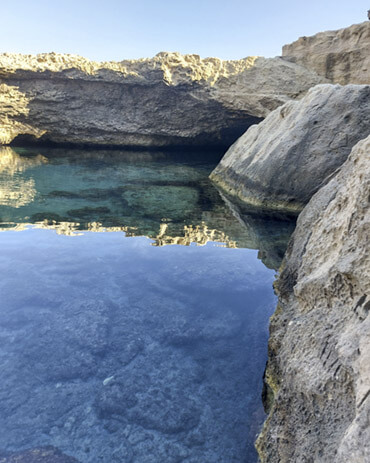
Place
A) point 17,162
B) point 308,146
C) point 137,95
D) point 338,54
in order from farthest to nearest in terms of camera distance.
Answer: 1. point 137,95
2. point 338,54
3. point 17,162
4. point 308,146

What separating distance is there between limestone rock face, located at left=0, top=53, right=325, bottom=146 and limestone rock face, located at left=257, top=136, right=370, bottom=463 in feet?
41.9

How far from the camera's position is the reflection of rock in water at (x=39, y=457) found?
1512mm

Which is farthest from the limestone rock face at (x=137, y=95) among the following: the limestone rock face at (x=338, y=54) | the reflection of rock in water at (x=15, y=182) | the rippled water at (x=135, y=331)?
the rippled water at (x=135, y=331)

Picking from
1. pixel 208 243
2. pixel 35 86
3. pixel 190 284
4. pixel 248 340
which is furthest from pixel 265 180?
pixel 35 86

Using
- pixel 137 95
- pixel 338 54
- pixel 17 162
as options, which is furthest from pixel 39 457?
pixel 137 95

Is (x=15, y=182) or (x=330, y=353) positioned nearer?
(x=330, y=353)

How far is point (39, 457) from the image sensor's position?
5.01ft

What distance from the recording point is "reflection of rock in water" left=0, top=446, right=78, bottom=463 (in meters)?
1.51

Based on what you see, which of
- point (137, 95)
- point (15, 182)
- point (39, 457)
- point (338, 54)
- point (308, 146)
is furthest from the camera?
point (137, 95)

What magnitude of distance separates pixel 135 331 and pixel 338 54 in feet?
46.5

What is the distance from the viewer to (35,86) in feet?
46.7

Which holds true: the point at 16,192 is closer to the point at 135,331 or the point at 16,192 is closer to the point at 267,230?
the point at 267,230

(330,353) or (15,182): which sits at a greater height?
(330,353)

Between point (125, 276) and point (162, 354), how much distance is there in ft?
4.02
